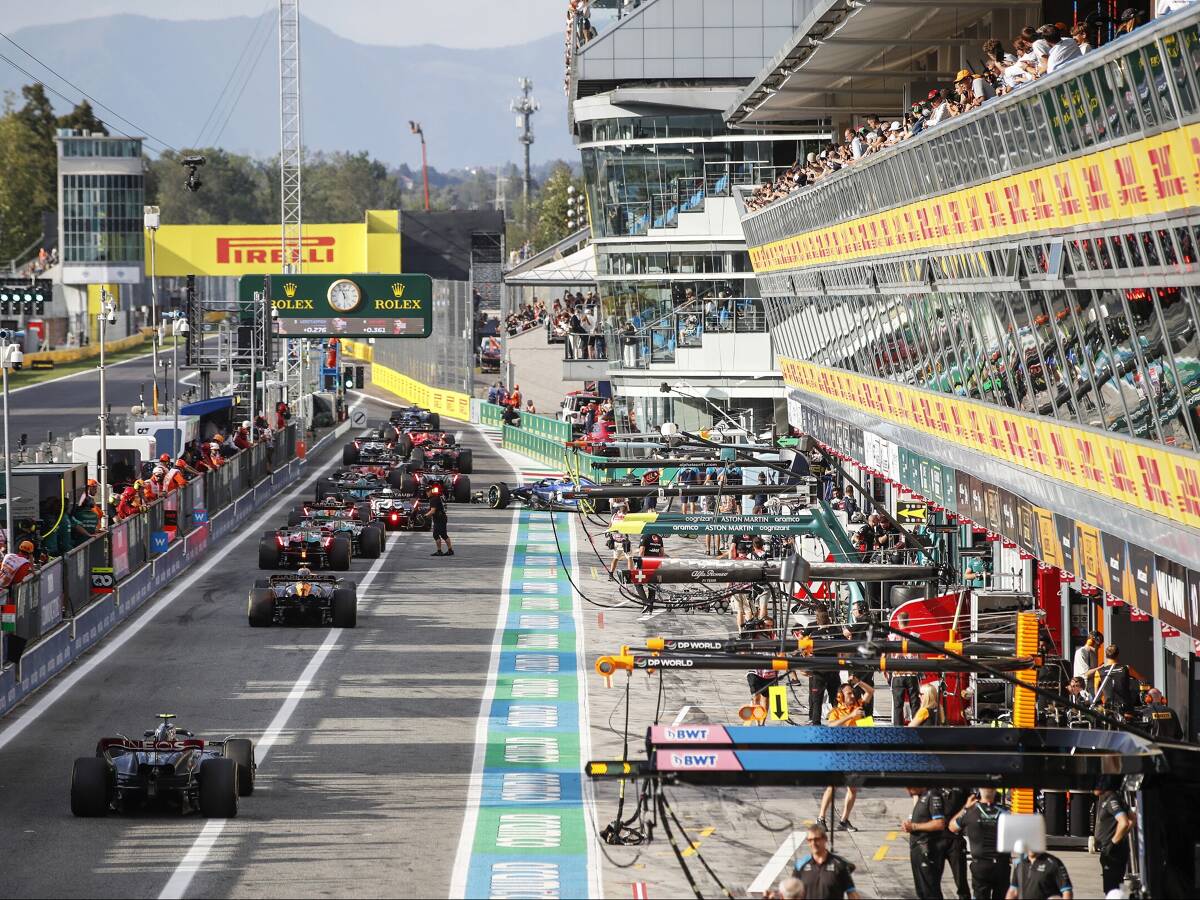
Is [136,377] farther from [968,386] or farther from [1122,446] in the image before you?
[1122,446]

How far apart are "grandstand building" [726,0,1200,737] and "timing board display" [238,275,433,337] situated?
94.7 feet

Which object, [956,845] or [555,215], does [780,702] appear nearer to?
[956,845]

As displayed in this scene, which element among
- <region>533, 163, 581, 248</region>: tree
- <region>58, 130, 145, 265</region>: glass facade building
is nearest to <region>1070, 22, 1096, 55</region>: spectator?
<region>58, 130, 145, 265</region>: glass facade building

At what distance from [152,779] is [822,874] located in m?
7.90

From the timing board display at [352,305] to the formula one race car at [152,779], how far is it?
151 feet

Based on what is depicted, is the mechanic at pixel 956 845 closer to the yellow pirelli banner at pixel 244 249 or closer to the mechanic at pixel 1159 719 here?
the mechanic at pixel 1159 719

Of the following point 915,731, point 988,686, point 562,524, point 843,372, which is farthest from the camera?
point 562,524

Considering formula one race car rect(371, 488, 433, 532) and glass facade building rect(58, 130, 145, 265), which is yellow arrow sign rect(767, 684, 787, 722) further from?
glass facade building rect(58, 130, 145, 265)

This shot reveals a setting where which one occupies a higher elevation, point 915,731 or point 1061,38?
point 1061,38

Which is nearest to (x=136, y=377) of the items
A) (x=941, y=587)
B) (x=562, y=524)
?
(x=562, y=524)

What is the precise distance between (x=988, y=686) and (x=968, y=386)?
22.5 ft

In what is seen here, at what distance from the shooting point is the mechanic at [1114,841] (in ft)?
50.3

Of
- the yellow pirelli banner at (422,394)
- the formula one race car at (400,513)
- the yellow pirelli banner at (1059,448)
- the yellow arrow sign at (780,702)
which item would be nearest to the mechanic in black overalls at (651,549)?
the yellow pirelli banner at (1059,448)

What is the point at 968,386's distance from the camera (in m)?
25.9
